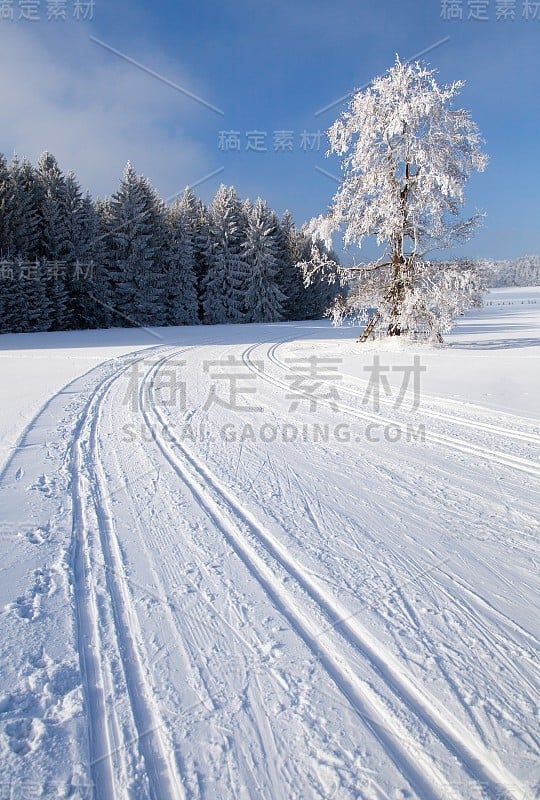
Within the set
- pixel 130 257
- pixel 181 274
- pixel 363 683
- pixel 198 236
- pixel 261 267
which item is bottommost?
pixel 363 683

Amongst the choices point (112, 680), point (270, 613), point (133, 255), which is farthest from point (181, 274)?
point (112, 680)

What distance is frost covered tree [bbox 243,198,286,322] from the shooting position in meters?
39.3

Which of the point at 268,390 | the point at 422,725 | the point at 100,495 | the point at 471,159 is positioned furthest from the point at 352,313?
the point at 422,725

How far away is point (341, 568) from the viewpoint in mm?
3033

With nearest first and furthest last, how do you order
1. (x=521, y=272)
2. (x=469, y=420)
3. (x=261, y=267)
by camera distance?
(x=469, y=420), (x=261, y=267), (x=521, y=272)

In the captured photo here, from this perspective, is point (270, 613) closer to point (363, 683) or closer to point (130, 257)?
point (363, 683)

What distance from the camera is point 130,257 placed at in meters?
33.0

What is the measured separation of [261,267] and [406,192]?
26.0 m

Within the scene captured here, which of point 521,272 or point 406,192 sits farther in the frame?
point 521,272

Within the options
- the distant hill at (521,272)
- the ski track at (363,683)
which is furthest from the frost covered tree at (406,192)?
the distant hill at (521,272)

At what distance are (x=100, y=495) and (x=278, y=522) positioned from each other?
1.76 meters

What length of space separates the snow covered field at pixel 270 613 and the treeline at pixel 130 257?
19231mm

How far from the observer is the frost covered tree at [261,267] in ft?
129

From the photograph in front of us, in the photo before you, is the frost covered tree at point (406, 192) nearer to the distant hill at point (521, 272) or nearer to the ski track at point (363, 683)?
the ski track at point (363, 683)
